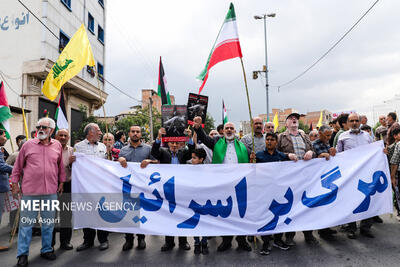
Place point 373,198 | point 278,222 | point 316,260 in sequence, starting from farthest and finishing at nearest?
point 373,198 → point 278,222 → point 316,260

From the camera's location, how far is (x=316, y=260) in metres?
3.39

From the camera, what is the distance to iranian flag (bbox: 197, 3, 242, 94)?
4.02 m

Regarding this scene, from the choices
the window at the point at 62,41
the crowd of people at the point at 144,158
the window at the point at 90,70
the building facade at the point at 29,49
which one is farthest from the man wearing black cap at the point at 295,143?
the window at the point at 90,70

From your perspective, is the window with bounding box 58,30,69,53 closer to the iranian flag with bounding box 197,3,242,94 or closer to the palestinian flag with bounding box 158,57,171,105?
the palestinian flag with bounding box 158,57,171,105

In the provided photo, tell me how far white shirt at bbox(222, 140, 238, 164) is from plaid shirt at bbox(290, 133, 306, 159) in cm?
96

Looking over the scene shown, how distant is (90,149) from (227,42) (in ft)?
9.24

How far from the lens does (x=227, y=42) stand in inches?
160

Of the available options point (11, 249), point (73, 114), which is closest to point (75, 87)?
point (73, 114)

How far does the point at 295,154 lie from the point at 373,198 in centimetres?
130

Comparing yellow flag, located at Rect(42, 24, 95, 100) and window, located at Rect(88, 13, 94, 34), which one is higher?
window, located at Rect(88, 13, 94, 34)

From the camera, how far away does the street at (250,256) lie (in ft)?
11.0

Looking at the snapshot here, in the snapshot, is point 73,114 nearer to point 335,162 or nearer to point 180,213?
point 180,213

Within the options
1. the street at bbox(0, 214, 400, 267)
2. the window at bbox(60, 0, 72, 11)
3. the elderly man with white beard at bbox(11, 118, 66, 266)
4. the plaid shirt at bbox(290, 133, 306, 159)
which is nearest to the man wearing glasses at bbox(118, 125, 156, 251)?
the elderly man with white beard at bbox(11, 118, 66, 266)

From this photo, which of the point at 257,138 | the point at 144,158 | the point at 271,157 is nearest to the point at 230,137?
the point at 271,157
